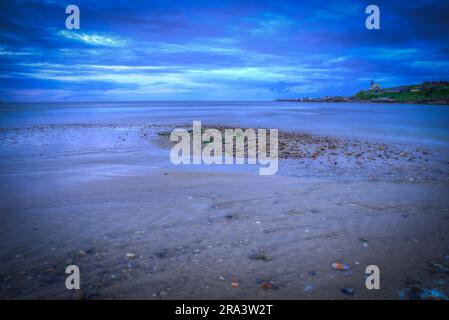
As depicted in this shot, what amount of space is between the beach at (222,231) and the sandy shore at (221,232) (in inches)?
0.9

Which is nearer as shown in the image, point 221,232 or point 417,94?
point 221,232

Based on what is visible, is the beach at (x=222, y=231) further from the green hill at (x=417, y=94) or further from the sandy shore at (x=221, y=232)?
the green hill at (x=417, y=94)

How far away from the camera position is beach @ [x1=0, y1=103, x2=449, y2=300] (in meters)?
3.98

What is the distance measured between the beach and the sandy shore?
0.02 meters

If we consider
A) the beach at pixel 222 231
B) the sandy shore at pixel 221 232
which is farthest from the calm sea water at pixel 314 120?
the sandy shore at pixel 221 232

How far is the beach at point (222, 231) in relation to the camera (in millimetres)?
3980

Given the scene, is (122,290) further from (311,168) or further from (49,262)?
(311,168)

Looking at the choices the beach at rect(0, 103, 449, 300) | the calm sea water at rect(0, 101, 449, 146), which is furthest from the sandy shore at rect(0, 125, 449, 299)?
the calm sea water at rect(0, 101, 449, 146)

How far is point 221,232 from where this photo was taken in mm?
5445

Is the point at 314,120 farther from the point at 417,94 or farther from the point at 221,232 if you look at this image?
the point at 417,94

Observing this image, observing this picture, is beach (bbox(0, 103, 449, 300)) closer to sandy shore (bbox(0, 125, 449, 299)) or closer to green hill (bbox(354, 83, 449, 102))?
sandy shore (bbox(0, 125, 449, 299))

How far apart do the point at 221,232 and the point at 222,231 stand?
44 millimetres

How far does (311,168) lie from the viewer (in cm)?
1034

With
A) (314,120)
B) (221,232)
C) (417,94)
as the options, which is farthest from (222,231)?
(417,94)
